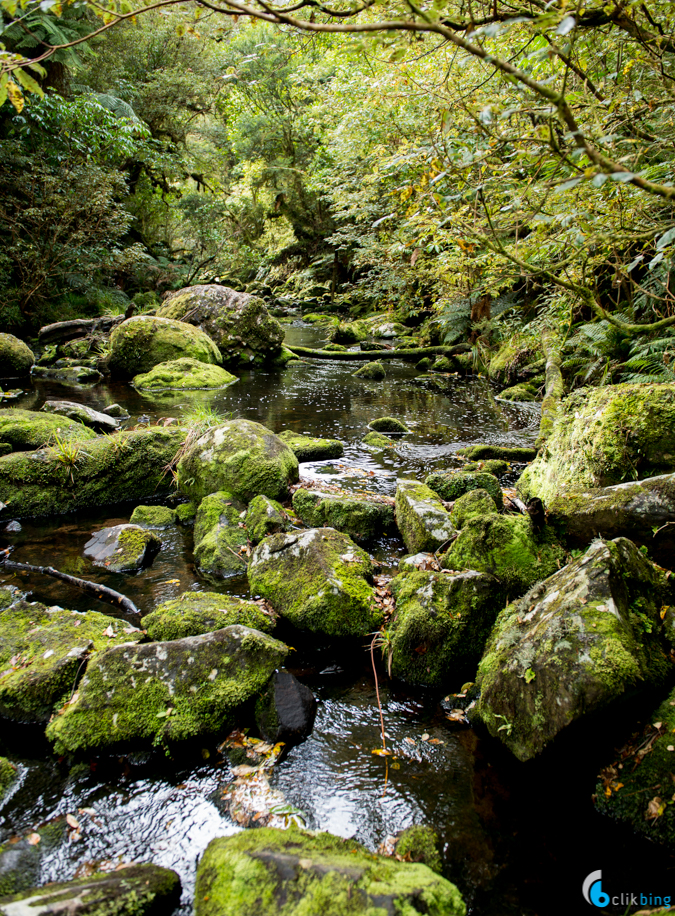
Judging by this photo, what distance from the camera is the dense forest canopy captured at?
8.14 feet

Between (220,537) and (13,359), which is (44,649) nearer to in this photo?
(220,537)

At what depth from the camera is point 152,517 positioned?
18.4 ft

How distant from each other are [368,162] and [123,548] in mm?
15262

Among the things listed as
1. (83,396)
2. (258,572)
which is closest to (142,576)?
(258,572)

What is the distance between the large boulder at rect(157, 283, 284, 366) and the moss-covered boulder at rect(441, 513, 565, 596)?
1234cm

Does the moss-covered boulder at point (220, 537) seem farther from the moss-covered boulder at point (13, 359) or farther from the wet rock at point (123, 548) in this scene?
the moss-covered boulder at point (13, 359)

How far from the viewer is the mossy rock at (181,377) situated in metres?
12.2

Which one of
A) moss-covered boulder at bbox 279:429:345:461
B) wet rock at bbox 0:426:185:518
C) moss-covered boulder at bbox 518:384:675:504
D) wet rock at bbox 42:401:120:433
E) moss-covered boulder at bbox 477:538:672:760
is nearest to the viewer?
moss-covered boulder at bbox 477:538:672:760

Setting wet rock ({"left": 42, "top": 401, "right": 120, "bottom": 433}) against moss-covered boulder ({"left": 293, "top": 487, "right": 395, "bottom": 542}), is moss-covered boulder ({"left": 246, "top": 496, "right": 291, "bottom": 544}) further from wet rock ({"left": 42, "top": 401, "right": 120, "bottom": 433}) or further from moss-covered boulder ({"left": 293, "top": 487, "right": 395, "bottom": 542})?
wet rock ({"left": 42, "top": 401, "right": 120, "bottom": 433})

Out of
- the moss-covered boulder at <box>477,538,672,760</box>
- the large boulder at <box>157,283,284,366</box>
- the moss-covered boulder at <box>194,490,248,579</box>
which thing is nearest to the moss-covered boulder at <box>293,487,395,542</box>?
the moss-covered boulder at <box>194,490,248,579</box>

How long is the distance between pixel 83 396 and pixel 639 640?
1131cm

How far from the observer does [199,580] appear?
460 centimetres

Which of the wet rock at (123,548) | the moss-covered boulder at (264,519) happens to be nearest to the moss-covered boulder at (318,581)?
the moss-covered boulder at (264,519)

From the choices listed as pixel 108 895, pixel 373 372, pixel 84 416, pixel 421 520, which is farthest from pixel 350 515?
pixel 373 372
